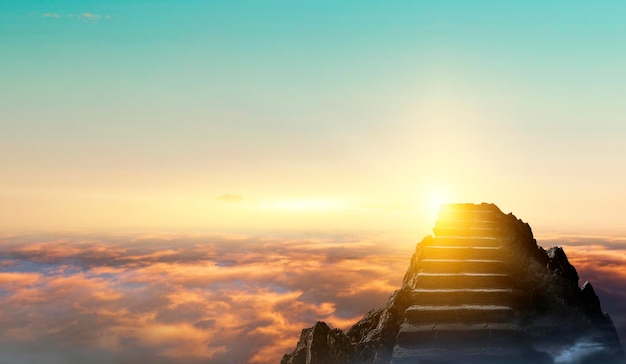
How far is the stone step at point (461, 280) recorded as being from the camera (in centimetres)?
2416

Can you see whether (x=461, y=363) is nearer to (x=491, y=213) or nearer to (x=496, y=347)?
(x=496, y=347)

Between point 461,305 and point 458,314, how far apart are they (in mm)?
706

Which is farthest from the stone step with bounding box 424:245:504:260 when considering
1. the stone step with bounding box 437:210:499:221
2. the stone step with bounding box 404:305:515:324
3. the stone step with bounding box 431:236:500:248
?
the stone step with bounding box 404:305:515:324

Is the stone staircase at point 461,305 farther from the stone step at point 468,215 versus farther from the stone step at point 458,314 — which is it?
the stone step at point 468,215

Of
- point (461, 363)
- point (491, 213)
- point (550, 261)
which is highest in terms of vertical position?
point (491, 213)

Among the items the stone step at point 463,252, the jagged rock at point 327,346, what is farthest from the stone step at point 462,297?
the jagged rock at point 327,346

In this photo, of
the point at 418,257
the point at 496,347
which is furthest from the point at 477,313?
the point at 418,257

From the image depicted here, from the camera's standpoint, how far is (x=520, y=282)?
966 inches

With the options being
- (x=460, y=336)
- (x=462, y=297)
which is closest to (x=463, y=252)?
(x=462, y=297)

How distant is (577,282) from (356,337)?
37.3ft

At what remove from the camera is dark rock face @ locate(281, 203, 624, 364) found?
70.2 ft

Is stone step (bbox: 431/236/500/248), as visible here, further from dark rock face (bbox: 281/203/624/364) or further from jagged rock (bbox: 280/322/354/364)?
jagged rock (bbox: 280/322/354/364)

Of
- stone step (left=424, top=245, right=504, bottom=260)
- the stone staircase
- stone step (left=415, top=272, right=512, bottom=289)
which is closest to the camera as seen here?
the stone staircase

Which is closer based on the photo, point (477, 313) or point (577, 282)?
point (477, 313)
